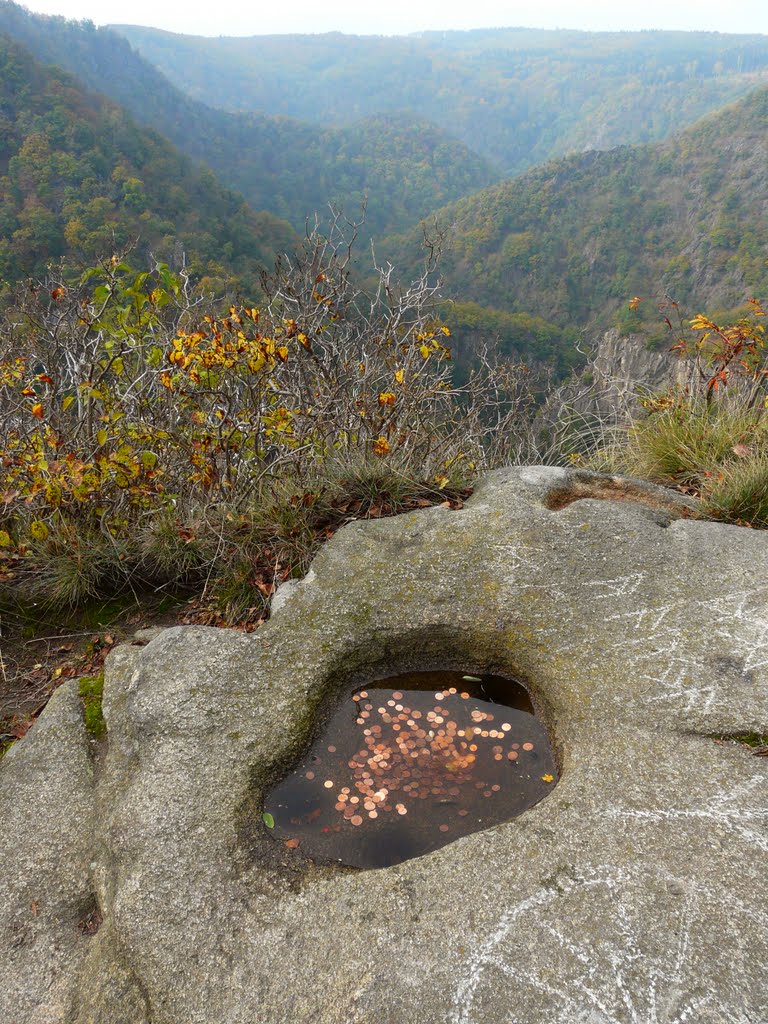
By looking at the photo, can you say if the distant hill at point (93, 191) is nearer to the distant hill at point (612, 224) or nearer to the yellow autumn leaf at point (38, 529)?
the distant hill at point (612, 224)

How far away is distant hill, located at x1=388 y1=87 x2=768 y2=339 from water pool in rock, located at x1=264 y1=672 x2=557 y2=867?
192 feet

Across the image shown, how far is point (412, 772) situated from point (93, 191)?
4442cm

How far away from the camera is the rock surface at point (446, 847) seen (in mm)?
1651

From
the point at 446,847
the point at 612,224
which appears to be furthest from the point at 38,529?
the point at 612,224

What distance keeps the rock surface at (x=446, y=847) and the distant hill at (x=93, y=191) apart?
2734cm

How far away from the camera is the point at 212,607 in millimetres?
3527

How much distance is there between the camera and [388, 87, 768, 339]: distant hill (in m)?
59.4

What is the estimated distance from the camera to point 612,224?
65.9m

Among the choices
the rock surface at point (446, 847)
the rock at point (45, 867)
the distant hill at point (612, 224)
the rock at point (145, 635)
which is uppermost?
the rock surface at point (446, 847)

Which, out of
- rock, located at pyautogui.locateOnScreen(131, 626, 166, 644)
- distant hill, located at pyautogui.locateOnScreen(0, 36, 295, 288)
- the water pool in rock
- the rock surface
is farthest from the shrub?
distant hill, located at pyautogui.locateOnScreen(0, 36, 295, 288)

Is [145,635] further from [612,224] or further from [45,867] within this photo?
[612,224]

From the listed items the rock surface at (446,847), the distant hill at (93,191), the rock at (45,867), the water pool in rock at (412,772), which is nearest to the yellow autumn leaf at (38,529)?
the rock surface at (446,847)

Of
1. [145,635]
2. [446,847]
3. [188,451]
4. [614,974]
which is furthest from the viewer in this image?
[188,451]

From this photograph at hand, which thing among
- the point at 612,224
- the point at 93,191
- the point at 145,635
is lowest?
the point at 612,224
